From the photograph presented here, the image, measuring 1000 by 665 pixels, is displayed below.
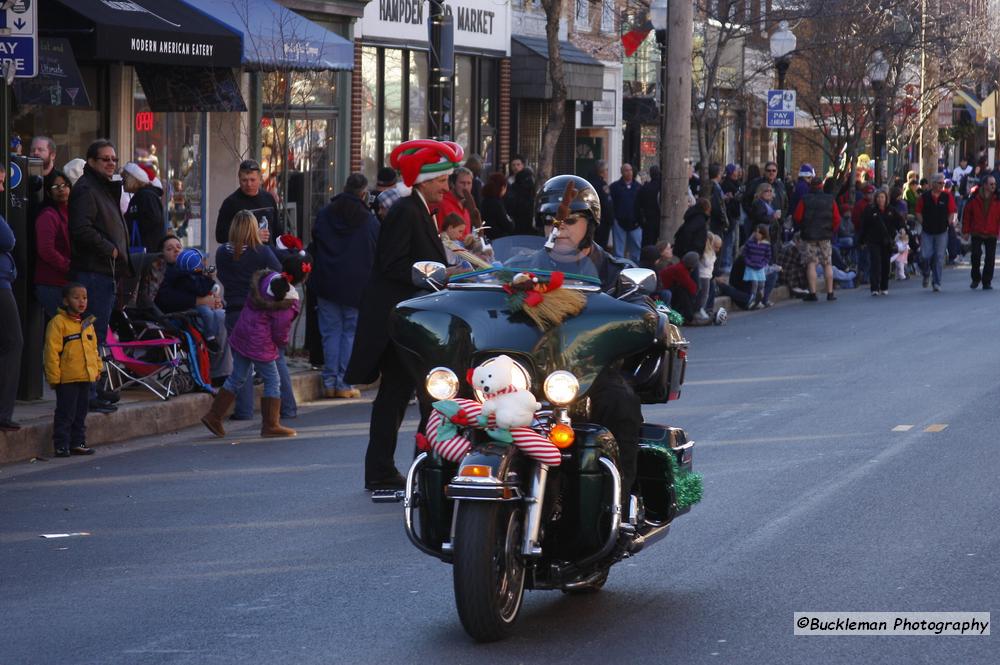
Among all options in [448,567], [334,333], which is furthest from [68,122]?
[448,567]

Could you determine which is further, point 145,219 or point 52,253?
point 145,219

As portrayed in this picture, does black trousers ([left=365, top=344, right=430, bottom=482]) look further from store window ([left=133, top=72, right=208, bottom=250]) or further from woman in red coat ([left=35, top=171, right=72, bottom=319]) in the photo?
store window ([left=133, top=72, right=208, bottom=250])

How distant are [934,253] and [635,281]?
21935 mm

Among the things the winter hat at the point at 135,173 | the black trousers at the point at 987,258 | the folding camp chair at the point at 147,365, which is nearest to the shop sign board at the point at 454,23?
the black trousers at the point at 987,258


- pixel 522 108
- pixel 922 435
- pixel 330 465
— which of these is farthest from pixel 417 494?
pixel 522 108

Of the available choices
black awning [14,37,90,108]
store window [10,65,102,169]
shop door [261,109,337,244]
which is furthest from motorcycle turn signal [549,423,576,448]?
shop door [261,109,337,244]

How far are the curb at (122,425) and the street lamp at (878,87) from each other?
74.8 feet

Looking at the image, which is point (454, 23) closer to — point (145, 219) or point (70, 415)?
point (145, 219)

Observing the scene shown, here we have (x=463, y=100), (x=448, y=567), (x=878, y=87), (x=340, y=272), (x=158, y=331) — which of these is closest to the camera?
(x=448, y=567)

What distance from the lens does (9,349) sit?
1145 cm

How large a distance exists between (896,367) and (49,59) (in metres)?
8.85

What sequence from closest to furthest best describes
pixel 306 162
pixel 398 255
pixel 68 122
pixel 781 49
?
pixel 398 255, pixel 68 122, pixel 306 162, pixel 781 49

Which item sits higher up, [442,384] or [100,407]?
[442,384]

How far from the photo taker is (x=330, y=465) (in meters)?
11.2
